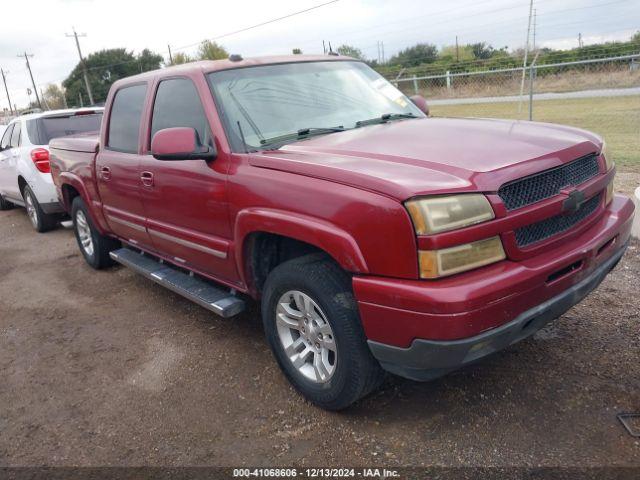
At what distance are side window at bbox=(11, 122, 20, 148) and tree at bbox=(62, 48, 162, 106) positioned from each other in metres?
58.2

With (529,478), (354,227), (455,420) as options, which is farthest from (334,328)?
(529,478)

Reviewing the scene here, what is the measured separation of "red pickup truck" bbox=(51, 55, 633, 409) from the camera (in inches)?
93.0

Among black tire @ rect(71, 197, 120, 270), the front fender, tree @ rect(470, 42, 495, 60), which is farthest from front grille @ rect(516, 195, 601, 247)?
tree @ rect(470, 42, 495, 60)

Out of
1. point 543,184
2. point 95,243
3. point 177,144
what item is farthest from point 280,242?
point 95,243

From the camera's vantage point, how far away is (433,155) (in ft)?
8.93

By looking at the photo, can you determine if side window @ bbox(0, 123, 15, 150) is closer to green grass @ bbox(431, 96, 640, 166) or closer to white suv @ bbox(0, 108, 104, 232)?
white suv @ bbox(0, 108, 104, 232)

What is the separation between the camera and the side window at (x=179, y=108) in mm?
3619

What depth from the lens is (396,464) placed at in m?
2.62

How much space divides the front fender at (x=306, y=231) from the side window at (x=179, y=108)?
0.71 metres

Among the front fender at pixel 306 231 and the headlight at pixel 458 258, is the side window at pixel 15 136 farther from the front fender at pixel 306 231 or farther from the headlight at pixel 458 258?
the headlight at pixel 458 258

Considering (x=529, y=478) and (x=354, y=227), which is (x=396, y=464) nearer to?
(x=529, y=478)

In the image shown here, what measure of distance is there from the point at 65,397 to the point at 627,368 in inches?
135

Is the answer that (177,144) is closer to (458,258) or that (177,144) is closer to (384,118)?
(384,118)

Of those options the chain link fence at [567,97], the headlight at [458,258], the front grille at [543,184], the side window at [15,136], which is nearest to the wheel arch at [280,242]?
the headlight at [458,258]
